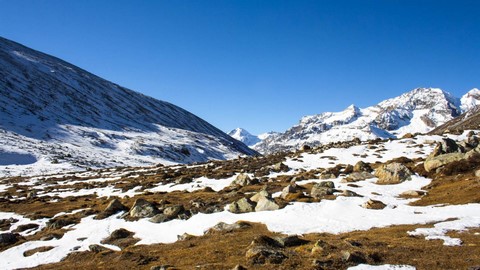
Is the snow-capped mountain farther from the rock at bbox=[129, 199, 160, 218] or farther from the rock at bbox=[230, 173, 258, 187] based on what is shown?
the rock at bbox=[129, 199, 160, 218]

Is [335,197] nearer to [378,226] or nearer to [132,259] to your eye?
[378,226]

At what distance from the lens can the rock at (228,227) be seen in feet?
91.6

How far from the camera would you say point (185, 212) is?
3403cm

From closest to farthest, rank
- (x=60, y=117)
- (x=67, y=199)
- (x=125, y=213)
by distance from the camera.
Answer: (x=125, y=213), (x=67, y=199), (x=60, y=117)

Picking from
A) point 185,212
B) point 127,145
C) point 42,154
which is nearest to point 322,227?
point 185,212

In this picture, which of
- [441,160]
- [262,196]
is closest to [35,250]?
[262,196]

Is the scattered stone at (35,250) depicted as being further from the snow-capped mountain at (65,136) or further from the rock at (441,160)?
the snow-capped mountain at (65,136)

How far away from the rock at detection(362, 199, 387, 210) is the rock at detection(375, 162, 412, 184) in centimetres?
1028

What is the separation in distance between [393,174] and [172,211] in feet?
85.4

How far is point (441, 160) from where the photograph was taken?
4281cm

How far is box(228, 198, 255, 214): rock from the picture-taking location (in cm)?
3325

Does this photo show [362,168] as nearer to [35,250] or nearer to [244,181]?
[244,181]

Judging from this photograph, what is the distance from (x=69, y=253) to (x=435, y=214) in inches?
1098

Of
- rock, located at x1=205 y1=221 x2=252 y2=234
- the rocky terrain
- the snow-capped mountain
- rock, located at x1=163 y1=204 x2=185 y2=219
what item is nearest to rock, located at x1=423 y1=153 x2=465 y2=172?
the rocky terrain
